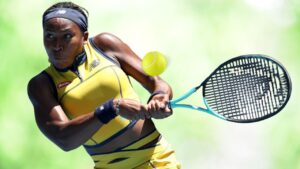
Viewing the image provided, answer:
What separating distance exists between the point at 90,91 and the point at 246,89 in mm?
635

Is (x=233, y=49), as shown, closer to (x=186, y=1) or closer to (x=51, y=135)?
(x=186, y=1)

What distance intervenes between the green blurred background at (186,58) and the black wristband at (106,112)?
1.81 meters

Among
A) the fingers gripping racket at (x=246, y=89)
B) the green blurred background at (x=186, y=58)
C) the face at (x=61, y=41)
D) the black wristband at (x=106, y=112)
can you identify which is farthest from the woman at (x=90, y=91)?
the green blurred background at (x=186, y=58)

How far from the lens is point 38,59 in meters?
5.37

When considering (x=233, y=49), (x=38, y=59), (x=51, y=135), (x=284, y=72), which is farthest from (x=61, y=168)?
(x=284, y=72)

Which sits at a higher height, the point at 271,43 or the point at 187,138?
the point at 271,43

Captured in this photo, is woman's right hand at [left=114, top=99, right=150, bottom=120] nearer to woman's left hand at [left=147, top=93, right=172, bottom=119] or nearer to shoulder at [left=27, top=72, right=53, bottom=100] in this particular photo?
woman's left hand at [left=147, top=93, right=172, bottom=119]

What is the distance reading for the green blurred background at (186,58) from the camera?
16.6 feet

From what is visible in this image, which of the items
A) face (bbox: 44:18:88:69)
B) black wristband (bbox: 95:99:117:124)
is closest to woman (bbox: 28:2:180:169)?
face (bbox: 44:18:88:69)

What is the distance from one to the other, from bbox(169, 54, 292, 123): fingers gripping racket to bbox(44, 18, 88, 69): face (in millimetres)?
513

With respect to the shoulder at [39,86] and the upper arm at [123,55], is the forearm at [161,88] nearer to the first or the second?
the upper arm at [123,55]

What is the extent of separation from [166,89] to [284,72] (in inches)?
19.9

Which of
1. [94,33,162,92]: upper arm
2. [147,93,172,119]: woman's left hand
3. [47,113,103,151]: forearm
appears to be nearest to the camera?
[147,93,172,119]: woman's left hand

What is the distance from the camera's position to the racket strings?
341 cm
